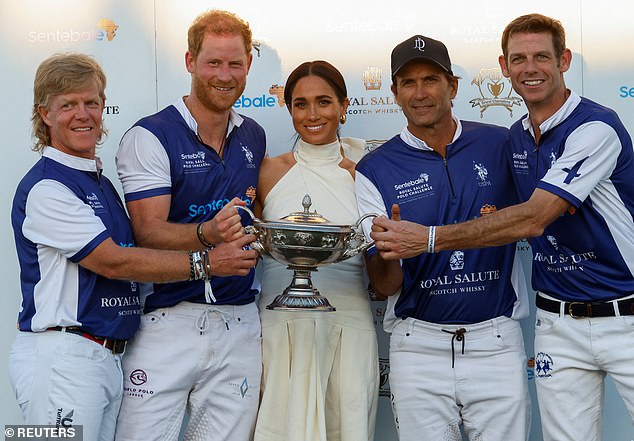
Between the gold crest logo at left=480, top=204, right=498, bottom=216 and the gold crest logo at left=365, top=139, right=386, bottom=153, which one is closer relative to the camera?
the gold crest logo at left=480, top=204, right=498, bottom=216

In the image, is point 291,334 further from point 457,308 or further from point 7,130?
point 7,130

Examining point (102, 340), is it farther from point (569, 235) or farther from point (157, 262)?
point (569, 235)

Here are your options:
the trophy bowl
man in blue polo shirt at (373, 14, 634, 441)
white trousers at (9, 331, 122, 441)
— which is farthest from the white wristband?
white trousers at (9, 331, 122, 441)

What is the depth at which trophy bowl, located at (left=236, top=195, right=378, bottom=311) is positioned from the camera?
10.9 feet

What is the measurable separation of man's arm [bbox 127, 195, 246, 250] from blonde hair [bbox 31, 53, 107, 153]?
479 mm

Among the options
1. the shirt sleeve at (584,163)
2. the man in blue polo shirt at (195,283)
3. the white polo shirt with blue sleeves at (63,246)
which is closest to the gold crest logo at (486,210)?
the shirt sleeve at (584,163)

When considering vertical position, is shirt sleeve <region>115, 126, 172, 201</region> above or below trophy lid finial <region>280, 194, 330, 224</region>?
above

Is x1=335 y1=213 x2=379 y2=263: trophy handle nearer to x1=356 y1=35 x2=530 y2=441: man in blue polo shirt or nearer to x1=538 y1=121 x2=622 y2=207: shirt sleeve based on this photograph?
x1=356 y1=35 x2=530 y2=441: man in blue polo shirt

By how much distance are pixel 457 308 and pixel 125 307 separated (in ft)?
4.64

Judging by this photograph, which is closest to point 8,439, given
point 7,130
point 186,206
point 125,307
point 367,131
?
point 125,307

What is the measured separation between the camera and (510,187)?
3.88m

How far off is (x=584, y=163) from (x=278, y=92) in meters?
1.78

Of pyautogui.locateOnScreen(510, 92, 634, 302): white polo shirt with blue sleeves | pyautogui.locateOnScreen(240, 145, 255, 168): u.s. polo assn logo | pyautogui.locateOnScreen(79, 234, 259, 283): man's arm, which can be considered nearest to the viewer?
pyautogui.locateOnScreen(79, 234, 259, 283): man's arm

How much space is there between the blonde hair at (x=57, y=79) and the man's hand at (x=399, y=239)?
131 cm
